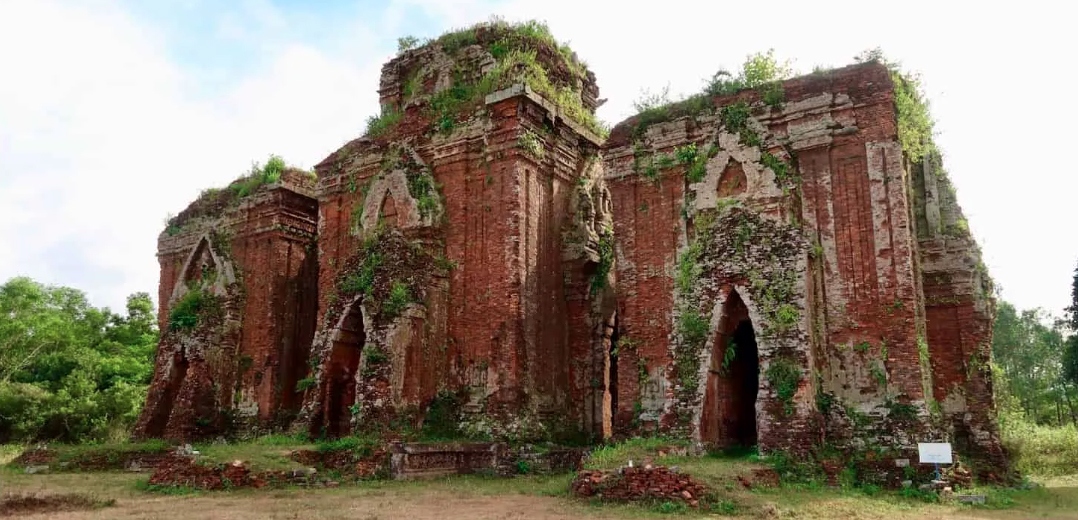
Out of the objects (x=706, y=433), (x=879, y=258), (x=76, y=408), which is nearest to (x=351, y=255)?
(x=706, y=433)

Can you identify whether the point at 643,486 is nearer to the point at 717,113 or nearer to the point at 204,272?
the point at 717,113

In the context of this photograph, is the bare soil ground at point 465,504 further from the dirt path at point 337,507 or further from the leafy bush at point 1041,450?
the leafy bush at point 1041,450

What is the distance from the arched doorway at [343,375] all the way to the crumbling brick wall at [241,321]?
2262mm

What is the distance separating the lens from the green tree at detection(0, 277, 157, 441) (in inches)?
961

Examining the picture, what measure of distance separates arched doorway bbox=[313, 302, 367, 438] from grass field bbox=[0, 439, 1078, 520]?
2.57m

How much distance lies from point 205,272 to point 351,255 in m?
5.41

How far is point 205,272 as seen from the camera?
1983cm

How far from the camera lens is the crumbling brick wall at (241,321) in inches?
709

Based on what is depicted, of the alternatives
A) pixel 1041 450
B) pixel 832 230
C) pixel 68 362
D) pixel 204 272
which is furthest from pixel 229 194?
pixel 1041 450

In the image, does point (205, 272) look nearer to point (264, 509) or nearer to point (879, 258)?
point (264, 509)

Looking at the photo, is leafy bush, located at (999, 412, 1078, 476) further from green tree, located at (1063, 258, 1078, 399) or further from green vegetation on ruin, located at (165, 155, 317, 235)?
green vegetation on ruin, located at (165, 155, 317, 235)

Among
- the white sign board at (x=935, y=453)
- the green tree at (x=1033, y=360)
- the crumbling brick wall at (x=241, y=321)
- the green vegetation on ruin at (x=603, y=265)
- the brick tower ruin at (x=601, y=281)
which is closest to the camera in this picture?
the white sign board at (x=935, y=453)

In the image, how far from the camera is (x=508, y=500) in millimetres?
10570

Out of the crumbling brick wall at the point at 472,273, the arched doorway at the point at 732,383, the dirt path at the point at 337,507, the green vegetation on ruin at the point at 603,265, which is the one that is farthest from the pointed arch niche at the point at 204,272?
the arched doorway at the point at 732,383
